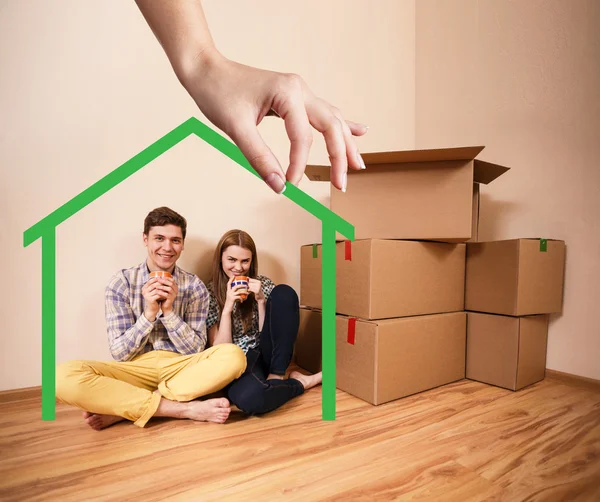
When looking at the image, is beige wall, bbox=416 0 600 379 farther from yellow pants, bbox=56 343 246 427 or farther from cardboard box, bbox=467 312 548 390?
yellow pants, bbox=56 343 246 427

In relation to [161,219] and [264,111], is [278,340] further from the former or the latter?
[264,111]

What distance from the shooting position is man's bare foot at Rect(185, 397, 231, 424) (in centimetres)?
95

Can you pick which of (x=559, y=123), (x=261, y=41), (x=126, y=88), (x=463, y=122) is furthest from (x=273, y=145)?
(x=559, y=123)

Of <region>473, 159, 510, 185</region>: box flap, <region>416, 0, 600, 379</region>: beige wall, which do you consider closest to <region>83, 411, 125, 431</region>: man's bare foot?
<region>473, 159, 510, 185</region>: box flap

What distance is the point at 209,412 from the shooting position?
0.96 m

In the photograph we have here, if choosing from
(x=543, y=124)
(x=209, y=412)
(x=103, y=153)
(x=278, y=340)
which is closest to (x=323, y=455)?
(x=209, y=412)

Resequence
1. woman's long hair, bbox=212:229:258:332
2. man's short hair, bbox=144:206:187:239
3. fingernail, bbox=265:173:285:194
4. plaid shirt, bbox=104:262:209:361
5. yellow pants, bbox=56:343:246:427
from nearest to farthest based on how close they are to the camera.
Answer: fingernail, bbox=265:173:285:194, yellow pants, bbox=56:343:246:427, plaid shirt, bbox=104:262:209:361, man's short hair, bbox=144:206:187:239, woman's long hair, bbox=212:229:258:332

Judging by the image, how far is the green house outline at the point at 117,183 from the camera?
40 cm

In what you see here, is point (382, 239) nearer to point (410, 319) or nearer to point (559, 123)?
point (410, 319)

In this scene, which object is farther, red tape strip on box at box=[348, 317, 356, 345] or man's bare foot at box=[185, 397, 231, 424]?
red tape strip on box at box=[348, 317, 356, 345]

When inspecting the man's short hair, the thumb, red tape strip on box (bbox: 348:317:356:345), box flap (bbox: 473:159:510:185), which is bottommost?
red tape strip on box (bbox: 348:317:356:345)

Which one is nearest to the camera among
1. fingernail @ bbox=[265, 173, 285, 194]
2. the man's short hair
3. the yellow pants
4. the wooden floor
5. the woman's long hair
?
fingernail @ bbox=[265, 173, 285, 194]

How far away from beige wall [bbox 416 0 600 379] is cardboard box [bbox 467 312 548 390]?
0.33 feet

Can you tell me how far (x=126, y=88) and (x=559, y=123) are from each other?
142 cm
